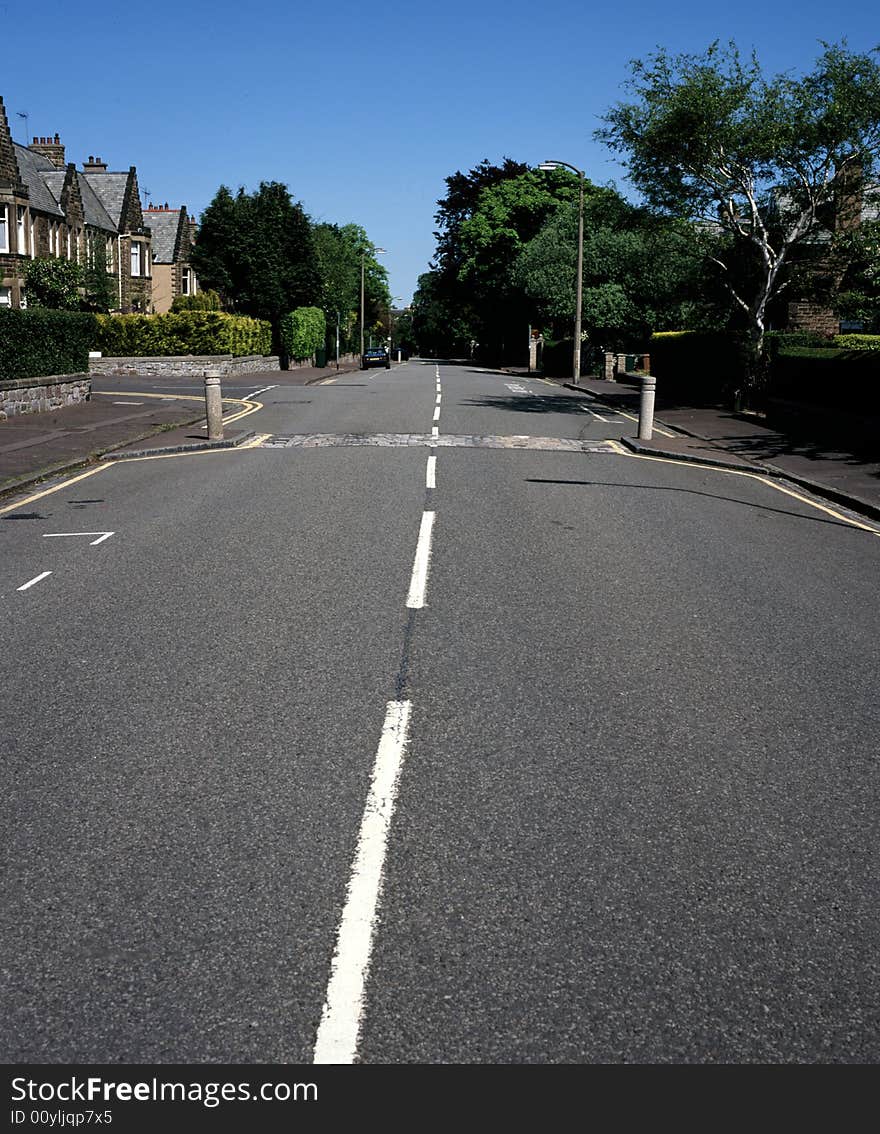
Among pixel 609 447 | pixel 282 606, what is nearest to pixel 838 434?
pixel 609 447

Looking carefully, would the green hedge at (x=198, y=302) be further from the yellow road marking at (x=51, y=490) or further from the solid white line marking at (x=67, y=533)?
the solid white line marking at (x=67, y=533)

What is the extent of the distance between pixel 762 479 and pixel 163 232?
206 ft

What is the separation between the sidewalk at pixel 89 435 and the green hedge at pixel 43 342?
3.40ft

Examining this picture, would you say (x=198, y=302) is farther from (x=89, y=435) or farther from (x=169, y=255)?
(x=89, y=435)

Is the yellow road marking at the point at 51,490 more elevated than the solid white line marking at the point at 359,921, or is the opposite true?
the yellow road marking at the point at 51,490

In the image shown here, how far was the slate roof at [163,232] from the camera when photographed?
71375 millimetres

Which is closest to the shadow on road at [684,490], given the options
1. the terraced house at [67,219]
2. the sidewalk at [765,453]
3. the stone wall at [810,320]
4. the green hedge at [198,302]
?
the sidewalk at [765,453]

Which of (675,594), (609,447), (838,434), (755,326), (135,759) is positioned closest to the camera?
(135,759)

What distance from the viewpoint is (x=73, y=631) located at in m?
8.02

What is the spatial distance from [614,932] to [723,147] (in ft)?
88.2

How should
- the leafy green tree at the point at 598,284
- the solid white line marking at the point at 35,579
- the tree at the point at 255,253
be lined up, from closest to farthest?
the solid white line marking at the point at 35,579, the leafy green tree at the point at 598,284, the tree at the point at 255,253

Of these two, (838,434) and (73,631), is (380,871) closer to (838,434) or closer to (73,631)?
(73,631)

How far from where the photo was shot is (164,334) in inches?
1852

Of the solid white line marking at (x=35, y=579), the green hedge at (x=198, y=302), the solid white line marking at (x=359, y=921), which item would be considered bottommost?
the solid white line marking at (x=359, y=921)
